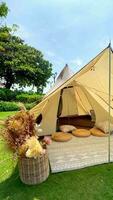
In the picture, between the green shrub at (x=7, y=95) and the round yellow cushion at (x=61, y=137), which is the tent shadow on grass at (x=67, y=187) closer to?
the round yellow cushion at (x=61, y=137)

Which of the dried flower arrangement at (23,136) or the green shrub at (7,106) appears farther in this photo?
the green shrub at (7,106)

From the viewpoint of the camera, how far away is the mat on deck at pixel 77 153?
165 inches

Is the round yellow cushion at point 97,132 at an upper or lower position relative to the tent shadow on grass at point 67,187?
upper

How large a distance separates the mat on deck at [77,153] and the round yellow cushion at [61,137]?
0.12 metres

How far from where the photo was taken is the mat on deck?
13.7 feet

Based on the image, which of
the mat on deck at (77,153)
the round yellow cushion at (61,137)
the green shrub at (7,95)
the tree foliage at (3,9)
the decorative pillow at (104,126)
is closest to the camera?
the mat on deck at (77,153)

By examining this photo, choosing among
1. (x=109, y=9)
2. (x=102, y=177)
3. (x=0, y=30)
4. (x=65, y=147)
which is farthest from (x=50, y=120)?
(x=0, y=30)

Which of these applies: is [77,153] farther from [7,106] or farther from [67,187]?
[7,106]

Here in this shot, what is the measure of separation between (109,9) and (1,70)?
541 inches

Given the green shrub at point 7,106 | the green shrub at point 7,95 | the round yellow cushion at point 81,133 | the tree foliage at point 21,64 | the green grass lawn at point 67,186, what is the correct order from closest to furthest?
the green grass lawn at point 67,186 < the round yellow cushion at point 81,133 < the green shrub at point 7,106 < the green shrub at point 7,95 < the tree foliage at point 21,64

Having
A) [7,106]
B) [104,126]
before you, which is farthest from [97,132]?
[7,106]

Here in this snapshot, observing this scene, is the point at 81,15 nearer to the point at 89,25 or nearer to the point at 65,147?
the point at 89,25

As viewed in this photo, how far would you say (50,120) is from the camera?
6.15 m

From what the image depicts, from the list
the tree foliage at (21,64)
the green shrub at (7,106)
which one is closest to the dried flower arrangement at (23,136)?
the green shrub at (7,106)
